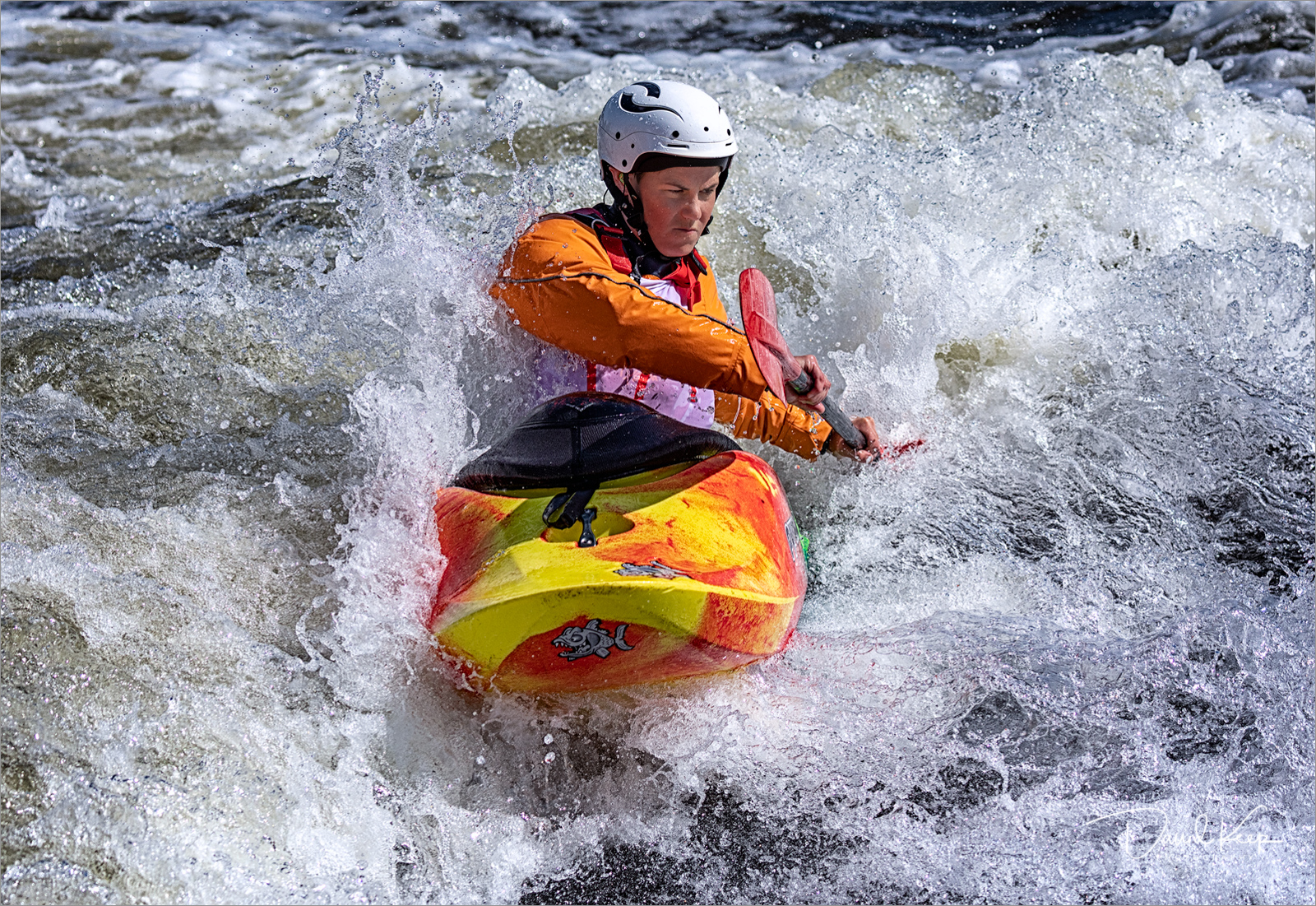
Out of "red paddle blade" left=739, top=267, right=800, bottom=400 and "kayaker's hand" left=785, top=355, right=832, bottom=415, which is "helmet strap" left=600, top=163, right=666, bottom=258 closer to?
"red paddle blade" left=739, top=267, right=800, bottom=400

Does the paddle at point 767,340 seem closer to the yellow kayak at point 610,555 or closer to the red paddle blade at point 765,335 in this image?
the red paddle blade at point 765,335

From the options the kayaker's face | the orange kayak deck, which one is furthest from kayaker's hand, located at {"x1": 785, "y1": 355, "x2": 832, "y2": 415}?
the kayaker's face

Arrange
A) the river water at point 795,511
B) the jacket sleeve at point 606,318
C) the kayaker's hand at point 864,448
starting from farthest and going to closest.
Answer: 1. the kayaker's hand at point 864,448
2. the jacket sleeve at point 606,318
3. the river water at point 795,511

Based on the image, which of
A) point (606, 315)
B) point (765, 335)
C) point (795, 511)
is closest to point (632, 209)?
point (606, 315)

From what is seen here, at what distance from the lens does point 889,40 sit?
331 inches

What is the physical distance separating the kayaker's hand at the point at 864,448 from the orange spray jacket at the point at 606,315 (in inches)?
30.4

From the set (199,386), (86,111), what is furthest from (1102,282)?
(86,111)

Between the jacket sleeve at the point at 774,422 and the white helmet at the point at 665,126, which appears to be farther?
the jacket sleeve at the point at 774,422

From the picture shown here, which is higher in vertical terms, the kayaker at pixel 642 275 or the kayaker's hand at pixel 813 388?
the kayaker at pixel 642 275

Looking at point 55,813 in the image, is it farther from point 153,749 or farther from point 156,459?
point 156,459

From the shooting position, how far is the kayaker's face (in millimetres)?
3023

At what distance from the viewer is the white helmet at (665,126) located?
9.71 ft

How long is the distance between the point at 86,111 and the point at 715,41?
14.6 feet

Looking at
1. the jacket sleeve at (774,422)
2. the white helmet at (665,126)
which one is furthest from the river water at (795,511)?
the white helmet at (665,126)
